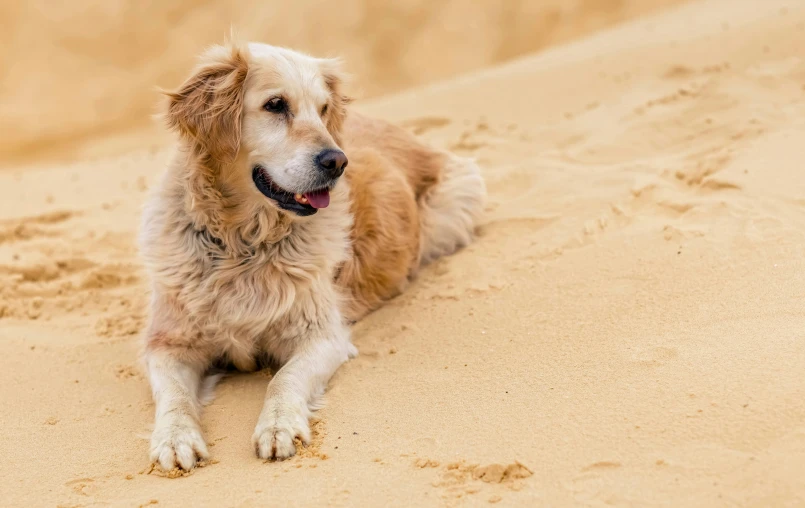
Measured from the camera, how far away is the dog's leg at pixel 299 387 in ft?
9.55

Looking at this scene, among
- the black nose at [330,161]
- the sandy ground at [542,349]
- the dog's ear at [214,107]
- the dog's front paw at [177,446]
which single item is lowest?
the dog's front paw at [177,446]

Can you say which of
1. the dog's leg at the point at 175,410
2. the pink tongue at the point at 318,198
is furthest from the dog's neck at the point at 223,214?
the dog's leg at the point at 175,410

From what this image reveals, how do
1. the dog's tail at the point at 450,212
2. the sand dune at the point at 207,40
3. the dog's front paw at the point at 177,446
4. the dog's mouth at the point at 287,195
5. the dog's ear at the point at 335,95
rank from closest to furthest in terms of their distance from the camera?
the dog's front paw at the point at 177,446 → the dog's mouth at the point at 287,195 → the dog's ear at the point at 335,95 → the dog's tail at the point at 450,212 → the sand dune at the point at 207,40

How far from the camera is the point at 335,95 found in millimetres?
4082

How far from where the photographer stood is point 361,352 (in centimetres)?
386

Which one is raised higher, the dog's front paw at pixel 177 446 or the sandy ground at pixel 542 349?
the sandy ground at pixel 542 349

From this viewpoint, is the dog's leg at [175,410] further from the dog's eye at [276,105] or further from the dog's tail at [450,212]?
the dog's tail at [450,212]

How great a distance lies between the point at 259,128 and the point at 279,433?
145 cm

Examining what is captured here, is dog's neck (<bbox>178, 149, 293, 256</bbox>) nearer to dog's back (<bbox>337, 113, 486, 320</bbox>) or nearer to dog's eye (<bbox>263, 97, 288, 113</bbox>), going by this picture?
dog's eye (<bbox>263, 97, 288, 113</bbox>)

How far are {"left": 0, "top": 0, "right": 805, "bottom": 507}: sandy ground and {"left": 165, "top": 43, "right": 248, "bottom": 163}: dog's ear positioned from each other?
3.75 ft

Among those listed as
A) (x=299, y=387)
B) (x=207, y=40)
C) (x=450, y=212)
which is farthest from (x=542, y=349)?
(x=207, y=40)

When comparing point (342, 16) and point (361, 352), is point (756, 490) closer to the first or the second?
point (361, 352)

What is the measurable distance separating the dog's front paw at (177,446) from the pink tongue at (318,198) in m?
1.16

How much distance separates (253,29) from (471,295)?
12934 mm
